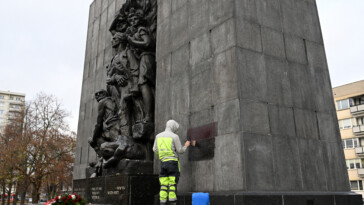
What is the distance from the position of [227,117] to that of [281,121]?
1.43 metres

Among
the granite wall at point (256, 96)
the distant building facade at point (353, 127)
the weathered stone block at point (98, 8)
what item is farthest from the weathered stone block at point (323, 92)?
the distant building facade at point (353, 127)

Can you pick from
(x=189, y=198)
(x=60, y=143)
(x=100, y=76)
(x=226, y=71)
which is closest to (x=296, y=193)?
(x=189, y=198)

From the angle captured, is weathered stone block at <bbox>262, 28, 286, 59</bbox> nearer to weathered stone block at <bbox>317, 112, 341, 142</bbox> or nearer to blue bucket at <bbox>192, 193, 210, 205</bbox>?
weathered stone block at <bbox>317, 112, 341, 142</bbox>

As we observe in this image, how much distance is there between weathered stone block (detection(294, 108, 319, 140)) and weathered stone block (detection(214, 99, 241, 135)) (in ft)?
6.17

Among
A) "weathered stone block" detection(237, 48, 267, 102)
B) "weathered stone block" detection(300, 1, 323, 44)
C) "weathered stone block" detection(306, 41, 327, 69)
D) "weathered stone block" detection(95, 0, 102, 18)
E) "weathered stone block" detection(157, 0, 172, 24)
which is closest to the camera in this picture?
"weathered stone block" detection(237, 48, 267, 102)

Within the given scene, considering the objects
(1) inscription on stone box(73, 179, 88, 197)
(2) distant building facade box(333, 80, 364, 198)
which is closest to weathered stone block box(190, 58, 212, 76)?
(1) inscription on stone box(73, 179, 88, 197)

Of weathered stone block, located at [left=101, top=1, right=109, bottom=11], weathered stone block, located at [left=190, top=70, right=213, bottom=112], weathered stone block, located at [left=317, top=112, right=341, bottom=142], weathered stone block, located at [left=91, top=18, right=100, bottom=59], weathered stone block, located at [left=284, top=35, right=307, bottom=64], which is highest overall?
weathered stone block, located at [left=101, top=1, right=109, bottom=11]

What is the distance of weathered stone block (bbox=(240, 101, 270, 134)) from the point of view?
7.66m

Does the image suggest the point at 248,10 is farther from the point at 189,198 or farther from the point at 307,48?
the point at 189,198

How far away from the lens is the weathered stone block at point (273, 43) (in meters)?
8.79

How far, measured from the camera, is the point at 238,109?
303 inches

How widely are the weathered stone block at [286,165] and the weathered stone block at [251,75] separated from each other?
1.19 m

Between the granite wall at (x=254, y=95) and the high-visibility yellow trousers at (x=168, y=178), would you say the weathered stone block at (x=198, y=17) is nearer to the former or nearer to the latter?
the granite wall at (x=254, y=95)

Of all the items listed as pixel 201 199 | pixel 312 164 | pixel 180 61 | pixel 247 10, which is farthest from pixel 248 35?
pixel 201 199
